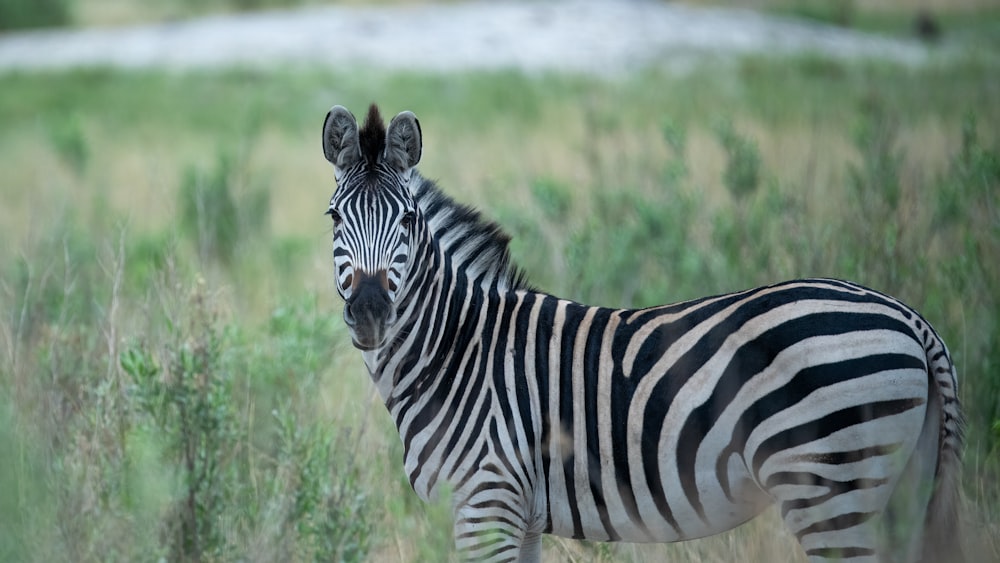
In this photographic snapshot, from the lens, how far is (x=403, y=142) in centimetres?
401

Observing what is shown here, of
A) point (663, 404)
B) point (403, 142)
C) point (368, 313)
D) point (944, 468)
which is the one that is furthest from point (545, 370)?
point (944, 468)

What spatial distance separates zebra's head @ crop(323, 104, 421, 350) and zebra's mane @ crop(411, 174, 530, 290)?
6.5 inches

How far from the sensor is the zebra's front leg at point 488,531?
3.57 m

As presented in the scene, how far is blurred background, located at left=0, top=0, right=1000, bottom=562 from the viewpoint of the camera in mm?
4416

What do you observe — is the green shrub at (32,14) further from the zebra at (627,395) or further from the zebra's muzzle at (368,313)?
the zebra's muzzle at (368,313)

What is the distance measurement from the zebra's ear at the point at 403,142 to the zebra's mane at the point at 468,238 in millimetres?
148

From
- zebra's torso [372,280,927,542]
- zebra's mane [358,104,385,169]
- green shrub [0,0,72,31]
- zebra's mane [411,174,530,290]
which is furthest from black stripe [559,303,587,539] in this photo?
green shrub [0,0,72,31]

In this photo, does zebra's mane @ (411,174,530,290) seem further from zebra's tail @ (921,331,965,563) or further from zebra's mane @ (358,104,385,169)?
zebra's tail @ (921,331,965,563)

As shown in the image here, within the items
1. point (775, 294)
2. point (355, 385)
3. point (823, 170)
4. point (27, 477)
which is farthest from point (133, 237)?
point (775, 294)

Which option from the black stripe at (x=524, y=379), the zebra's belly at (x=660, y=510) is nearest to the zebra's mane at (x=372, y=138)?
the black stripe at (x=524, y=379)

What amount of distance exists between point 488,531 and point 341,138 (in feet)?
5.55

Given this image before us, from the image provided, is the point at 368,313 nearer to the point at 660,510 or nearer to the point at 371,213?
the point at 371,213

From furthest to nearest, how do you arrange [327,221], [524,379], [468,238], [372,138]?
1. [327,221]
2. [468,238]
3. [372,138]
4. [524,379]

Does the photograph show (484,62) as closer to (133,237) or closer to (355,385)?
(133,237)
